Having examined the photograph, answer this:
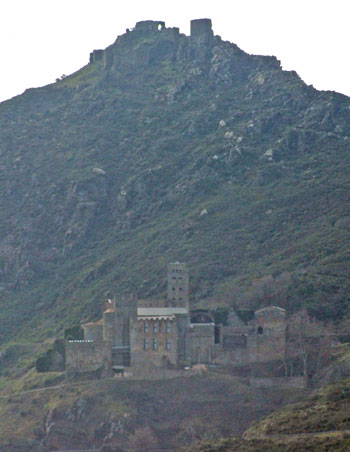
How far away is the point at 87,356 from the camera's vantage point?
5960 inches

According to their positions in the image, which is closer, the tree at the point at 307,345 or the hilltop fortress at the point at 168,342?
the tree at the point at 307,345

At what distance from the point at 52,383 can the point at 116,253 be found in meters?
37.6

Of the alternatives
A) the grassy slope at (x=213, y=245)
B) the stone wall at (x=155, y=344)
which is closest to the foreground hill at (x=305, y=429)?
the stone wall at (x=155, y=344)

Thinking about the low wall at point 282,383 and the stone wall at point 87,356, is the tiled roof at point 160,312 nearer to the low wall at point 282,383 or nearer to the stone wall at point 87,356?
the stone wall at point 87,356

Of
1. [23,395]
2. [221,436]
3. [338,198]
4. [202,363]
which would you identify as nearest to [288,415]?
[221,436]

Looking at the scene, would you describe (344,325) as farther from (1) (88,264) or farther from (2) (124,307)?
(1) (88,264)

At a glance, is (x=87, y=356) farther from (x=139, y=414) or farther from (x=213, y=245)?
(x=213, y=245)

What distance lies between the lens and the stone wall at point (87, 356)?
150750 mm

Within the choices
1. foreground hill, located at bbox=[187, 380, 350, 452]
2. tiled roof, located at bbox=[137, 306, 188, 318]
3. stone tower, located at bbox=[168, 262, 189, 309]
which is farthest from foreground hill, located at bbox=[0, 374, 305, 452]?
stone tower, located at bbox=[168, 262, 189, 309]

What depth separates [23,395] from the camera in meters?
153

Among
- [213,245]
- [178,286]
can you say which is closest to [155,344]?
[178,286]

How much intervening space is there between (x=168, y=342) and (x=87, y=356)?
6.81m

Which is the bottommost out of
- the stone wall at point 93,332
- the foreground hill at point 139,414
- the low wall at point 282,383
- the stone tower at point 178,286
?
the foreground hill at point 139,414

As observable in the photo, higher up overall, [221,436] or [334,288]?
[334,288]
